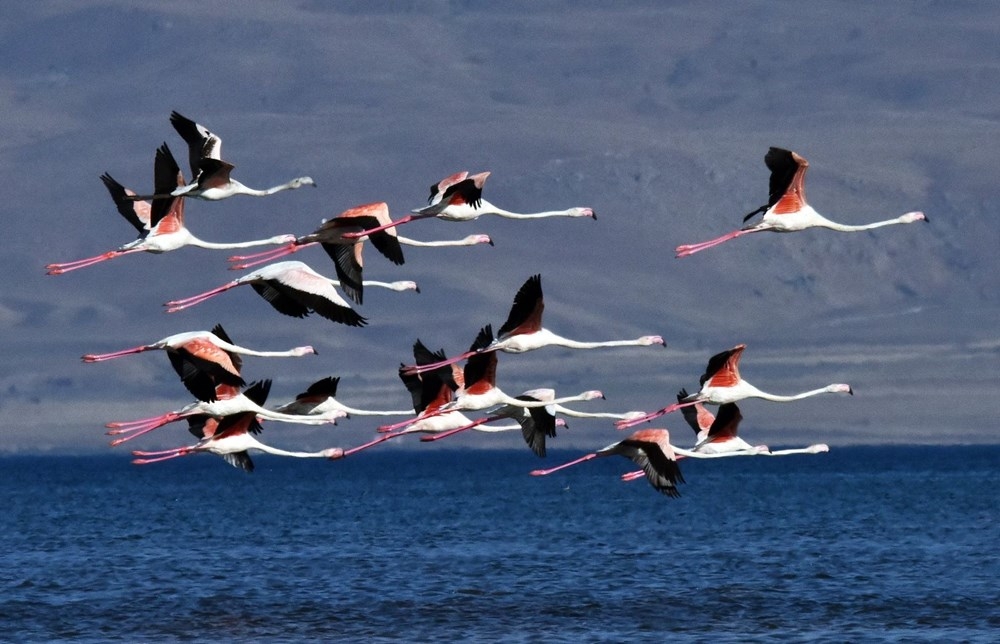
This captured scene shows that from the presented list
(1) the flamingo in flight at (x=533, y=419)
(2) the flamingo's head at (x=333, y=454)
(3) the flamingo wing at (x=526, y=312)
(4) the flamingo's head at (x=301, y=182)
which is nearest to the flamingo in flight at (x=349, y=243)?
(4) the flamingo's head at (x=301, y=182)

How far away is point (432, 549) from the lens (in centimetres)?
6831

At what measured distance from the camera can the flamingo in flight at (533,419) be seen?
32281 mm

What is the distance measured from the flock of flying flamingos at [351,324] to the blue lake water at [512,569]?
32.1ft

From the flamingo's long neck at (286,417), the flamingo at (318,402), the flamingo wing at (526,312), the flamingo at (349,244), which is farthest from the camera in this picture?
the flamingo at (318,402)

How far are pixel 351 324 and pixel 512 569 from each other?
3149cm

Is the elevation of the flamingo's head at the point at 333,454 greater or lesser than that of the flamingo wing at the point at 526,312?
lesser

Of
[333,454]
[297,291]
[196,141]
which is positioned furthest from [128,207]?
[333,454]

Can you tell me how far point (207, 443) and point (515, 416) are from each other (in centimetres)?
503

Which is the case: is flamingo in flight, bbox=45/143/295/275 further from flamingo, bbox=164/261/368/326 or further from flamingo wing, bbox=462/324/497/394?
flamingo wing, bbox=462/324/497/394

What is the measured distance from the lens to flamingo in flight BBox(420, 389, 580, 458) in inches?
1271

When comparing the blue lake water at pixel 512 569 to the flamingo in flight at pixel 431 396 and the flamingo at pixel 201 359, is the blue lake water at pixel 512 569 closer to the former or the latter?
the flamingo in flight at pixel 431 396

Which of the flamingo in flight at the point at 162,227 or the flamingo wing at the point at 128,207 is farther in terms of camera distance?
the flamingo wing at the point at 128,207

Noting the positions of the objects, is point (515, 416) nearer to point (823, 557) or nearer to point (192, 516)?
point (823, 557)

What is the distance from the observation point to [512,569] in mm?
58812
